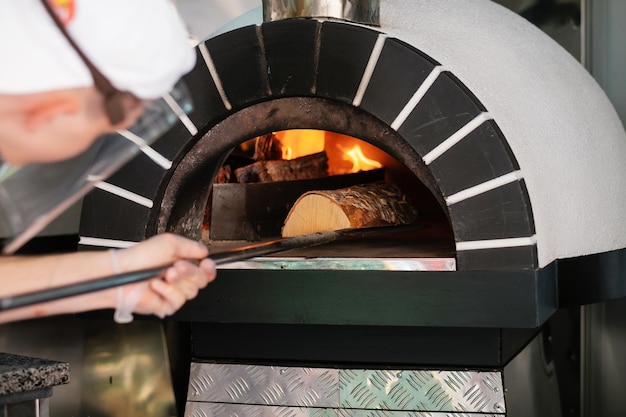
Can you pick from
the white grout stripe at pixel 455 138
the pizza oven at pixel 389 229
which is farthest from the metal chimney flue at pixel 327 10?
the white grout stripe at pixel 455 138

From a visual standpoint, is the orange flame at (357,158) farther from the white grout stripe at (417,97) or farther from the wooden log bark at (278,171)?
the white grout stripe at (417,97)

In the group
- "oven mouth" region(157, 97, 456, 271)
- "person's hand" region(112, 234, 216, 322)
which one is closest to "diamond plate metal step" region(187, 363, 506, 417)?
"oven mouth" region(157, 97, 456, 271)

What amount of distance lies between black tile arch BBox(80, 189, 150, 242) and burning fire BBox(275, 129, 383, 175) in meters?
0.87

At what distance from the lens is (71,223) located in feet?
9.35

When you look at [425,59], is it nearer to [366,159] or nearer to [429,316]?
[429,316]

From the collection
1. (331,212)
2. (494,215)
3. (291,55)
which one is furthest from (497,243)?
(291,55)

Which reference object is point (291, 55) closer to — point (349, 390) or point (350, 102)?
point (350, 102)

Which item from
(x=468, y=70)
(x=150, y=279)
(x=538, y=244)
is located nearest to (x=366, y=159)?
(x=468, y=70)

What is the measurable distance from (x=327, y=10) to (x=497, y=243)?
718 millimetres

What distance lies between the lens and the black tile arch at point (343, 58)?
199 cm

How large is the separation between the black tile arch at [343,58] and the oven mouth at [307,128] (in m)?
0.07

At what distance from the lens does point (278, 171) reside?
2.60m

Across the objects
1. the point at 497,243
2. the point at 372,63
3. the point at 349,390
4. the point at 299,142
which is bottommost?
the point at 349,390

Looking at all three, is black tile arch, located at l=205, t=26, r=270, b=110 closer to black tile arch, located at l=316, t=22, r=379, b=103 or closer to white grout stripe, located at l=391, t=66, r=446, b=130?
black tile arch, located at l=316, t=22, r=379, b=103
